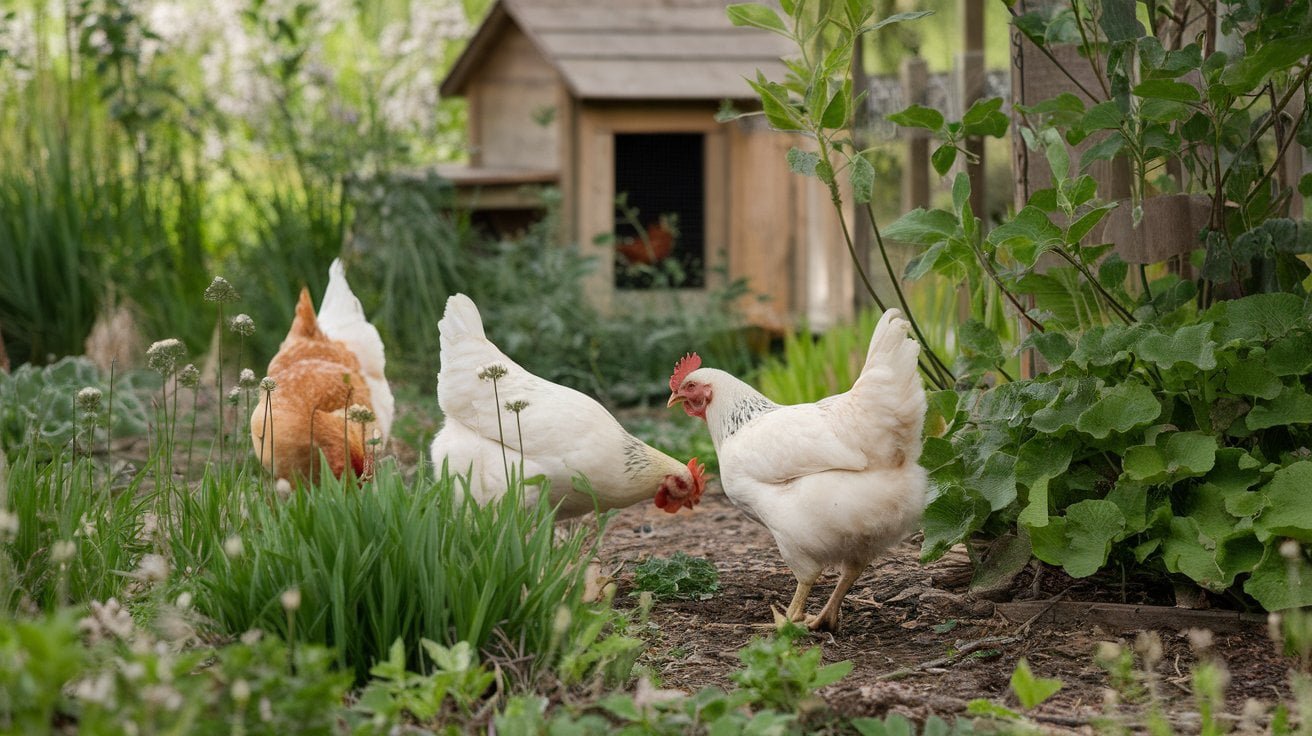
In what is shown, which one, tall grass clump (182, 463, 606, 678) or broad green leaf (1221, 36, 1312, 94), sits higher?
broad green leaf (1221, 36, 1312, 94)

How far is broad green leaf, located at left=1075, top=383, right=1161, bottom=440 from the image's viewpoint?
2816 millimetres

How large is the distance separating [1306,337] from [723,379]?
1493 mm

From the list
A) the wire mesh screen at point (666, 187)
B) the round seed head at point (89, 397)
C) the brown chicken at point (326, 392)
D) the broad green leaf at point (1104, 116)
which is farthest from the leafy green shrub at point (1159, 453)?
the wire mesh screen at point (666, 187)

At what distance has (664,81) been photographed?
782cm

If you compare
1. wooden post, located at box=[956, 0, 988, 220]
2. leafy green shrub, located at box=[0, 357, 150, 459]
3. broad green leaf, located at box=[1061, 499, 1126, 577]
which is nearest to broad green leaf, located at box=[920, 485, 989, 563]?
broad green leaf, located at box=[1061, 499, 1126, 577]

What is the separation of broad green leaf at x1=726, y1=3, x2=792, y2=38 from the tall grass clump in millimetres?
1301

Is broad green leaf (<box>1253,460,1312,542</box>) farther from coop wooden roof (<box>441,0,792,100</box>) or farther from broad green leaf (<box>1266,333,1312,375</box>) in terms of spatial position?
coop wooden roof (<box>441,0,792,100</box>)

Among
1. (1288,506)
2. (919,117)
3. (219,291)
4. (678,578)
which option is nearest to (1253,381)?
(1288,506)

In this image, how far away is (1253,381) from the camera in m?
2.83

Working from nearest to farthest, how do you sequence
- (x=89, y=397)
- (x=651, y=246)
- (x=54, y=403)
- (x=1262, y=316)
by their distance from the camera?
(x=89, y=397) → (x=1262, y=316) → (x=54, y=403) → (x=651, y=246)

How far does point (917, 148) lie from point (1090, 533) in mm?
3608

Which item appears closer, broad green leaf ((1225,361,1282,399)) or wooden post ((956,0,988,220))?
broad green leaf ((1225,361,1282,399))

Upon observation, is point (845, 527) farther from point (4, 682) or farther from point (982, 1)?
point (982, 1)

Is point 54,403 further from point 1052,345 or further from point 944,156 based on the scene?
point 1052,345
